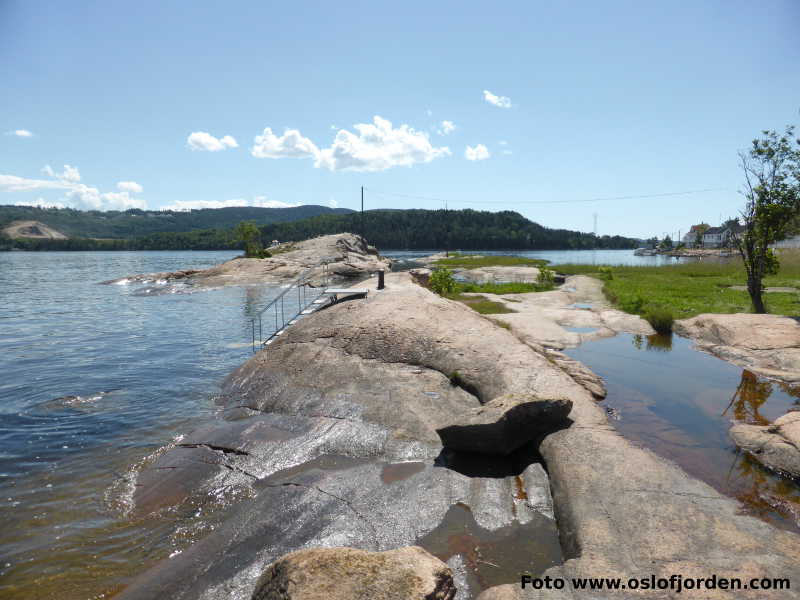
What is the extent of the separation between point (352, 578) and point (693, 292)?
38616mm

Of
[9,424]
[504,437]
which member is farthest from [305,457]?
[9,424]

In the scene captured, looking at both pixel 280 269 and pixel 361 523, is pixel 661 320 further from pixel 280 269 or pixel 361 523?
pixel 280 269

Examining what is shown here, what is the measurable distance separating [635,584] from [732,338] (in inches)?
746

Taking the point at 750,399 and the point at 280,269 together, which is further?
the point at 280,269

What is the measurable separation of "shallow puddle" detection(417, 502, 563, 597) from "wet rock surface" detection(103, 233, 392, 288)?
43.5 meters

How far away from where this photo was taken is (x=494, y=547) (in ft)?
Result: 22.1

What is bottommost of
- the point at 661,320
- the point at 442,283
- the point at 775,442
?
the point at 775,442

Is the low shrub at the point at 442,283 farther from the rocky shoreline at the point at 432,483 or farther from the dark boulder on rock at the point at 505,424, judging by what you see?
the dark boulder on rock at the point at 505,424

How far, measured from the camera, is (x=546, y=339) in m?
21.0

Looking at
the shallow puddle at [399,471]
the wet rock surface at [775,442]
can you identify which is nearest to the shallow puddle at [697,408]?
the wet rock surface at [775,442]

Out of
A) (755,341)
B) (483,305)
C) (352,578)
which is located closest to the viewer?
(352,578)

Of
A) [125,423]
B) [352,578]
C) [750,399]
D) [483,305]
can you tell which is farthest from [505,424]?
[483,305]

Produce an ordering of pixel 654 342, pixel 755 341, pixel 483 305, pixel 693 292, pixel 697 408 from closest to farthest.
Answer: pixel 697 408
pixel 755 341
pixel 654 342
pixel 483 305
pixel 693 292

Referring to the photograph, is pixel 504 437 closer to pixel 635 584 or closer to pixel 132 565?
pixel 635 584
